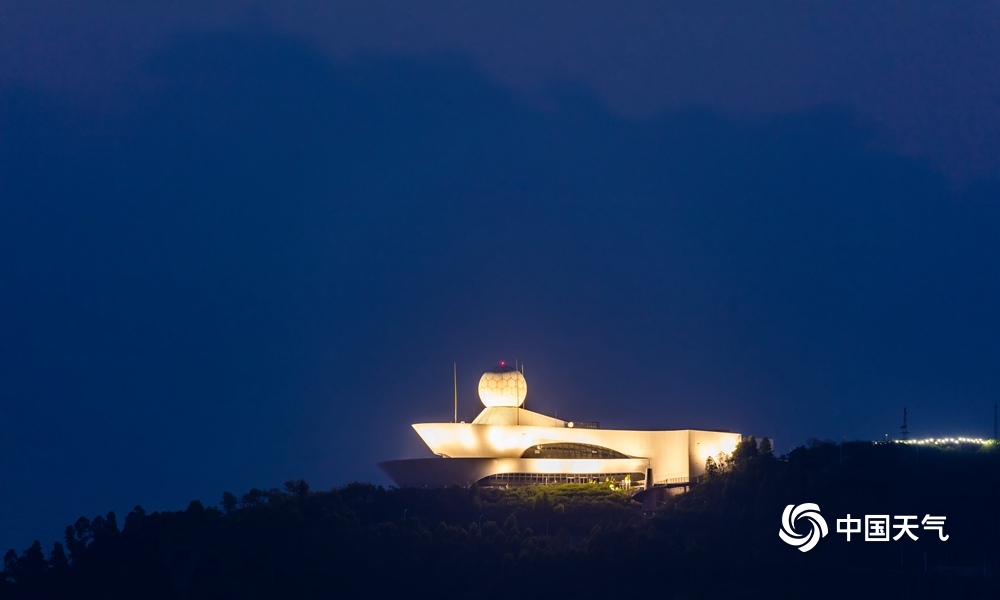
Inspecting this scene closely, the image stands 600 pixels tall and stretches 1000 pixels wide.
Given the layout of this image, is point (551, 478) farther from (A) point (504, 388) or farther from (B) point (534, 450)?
(A) point (504, 388)

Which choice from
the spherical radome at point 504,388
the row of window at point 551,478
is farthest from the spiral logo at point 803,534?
the spherical radome at point 504,388

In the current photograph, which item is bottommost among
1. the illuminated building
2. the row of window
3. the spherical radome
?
the row of window

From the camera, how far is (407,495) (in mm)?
66438

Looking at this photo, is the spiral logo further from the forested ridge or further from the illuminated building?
the illuminated building

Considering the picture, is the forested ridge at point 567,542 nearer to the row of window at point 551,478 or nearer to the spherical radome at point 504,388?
the row of window at point 551,478

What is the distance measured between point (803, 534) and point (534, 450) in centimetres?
1582

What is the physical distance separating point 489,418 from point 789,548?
18.3 meters

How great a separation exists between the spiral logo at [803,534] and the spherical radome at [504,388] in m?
16.5

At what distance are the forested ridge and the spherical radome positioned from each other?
18.8 ft

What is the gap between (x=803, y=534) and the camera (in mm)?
58094

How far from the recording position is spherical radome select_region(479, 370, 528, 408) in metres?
71.4

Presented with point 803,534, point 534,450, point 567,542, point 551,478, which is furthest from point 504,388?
point 803,534

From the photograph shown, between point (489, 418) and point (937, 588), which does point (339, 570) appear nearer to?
point (489, 418)

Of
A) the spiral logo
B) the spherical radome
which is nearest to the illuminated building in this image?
the spherical radome
